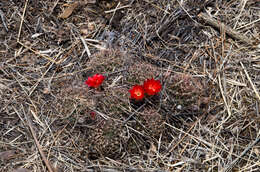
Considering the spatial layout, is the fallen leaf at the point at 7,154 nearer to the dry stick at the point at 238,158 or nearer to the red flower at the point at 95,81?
the red flower at the point at 95,81

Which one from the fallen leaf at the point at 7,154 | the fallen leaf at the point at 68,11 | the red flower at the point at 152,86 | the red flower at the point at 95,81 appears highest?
the fallen leaf at the point at 68,11

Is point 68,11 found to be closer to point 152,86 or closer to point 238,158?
point 152,86

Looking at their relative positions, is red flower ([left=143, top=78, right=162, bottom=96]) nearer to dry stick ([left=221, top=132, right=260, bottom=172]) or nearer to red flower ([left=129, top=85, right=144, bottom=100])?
red flower ([left=129, top=85, right=144, bottom=100])

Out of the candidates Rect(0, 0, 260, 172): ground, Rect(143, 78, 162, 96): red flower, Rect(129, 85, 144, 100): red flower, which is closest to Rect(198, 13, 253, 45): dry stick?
Rect(0, 0, 260, 172): ground

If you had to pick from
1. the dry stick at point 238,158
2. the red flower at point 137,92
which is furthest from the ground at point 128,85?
the red flower at point 137,92

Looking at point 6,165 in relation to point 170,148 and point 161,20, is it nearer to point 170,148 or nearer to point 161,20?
point 170,148

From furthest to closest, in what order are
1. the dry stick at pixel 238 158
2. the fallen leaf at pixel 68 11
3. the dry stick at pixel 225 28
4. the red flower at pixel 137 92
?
the fallen leaf at pixel 68 11
the dry stick at pixel 225 28
the red flower at pixel 137 92
the dry stick at pixel 238 158

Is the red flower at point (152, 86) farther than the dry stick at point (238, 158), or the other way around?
the red flower at point (152, 86)
